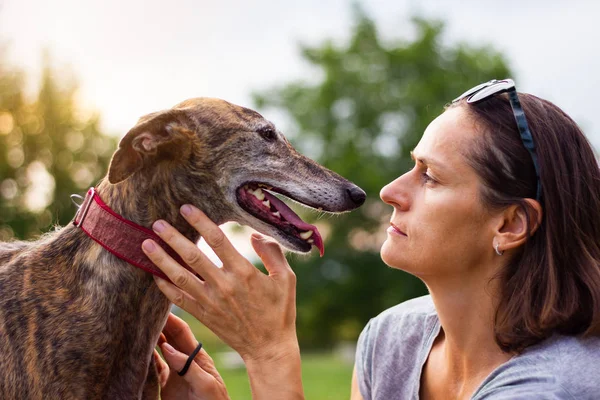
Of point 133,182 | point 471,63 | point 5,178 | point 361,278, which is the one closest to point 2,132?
point 5,178

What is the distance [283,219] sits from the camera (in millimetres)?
2859

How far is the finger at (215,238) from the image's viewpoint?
103 inches

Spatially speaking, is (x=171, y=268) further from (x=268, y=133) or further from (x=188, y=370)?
(x=268, y=133)

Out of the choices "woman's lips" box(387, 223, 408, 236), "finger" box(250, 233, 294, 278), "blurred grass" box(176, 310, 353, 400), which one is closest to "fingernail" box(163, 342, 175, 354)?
"finger" box(250, 233, 294, 278)

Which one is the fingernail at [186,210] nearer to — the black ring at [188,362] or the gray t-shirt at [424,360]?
the black ring at [188,362]

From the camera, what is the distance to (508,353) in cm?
278

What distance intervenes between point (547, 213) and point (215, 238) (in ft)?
4.12

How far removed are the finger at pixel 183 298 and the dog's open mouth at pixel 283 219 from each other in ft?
1.41

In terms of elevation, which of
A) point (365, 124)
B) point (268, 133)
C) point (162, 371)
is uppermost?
point (268, 133)

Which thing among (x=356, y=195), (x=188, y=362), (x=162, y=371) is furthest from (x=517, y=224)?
(x=162, y=371)

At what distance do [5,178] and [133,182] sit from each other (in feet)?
73.4

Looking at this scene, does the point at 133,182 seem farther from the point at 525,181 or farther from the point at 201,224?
the point at 525,181

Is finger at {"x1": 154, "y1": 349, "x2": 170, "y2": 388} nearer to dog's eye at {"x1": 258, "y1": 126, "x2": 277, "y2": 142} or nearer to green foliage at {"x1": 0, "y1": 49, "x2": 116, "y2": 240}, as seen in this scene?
dog's eye at {"x1": 258, "y1": 126, "x2": 277, "y2": 142}

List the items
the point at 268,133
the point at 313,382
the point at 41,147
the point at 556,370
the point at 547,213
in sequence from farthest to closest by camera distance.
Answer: the point at 41,147 < the point at 313,382 < the point at 268,133 < the point at 547,213 < the point at 556,370
